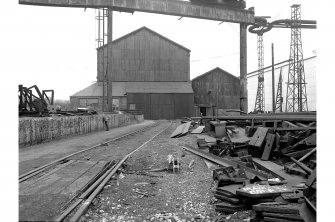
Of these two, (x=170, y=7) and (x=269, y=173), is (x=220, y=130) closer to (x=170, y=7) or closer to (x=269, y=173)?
(x=269, y=173)

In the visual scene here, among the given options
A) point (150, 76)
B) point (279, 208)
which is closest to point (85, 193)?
point (279, 208)

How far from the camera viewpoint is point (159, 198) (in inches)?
181

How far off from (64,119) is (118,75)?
81.2 feet

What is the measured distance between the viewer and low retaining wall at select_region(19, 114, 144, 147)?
963 centimetres

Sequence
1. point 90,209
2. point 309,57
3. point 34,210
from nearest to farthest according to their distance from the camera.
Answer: point 34,210
point 90,209
point 309,57

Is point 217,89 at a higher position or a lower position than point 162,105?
higher

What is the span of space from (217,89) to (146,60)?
1027 cm

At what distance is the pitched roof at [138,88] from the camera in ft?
112

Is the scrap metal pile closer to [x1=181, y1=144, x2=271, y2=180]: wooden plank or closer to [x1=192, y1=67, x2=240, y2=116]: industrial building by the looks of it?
[x1=181, y1=144, x2=271, y2=180]: wooden plank

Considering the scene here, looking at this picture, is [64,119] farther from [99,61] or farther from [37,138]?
[99,61]

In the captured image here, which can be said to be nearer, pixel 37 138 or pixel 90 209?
pixel 90 209

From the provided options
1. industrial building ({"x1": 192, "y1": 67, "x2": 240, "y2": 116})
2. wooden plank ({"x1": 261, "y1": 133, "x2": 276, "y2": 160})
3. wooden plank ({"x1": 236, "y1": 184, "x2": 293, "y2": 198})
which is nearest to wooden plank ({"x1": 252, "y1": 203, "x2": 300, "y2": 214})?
wooden plank ({"x1": 236, "y1": 184, "x2": 293, "y2": 198})

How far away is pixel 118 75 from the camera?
121 ft
